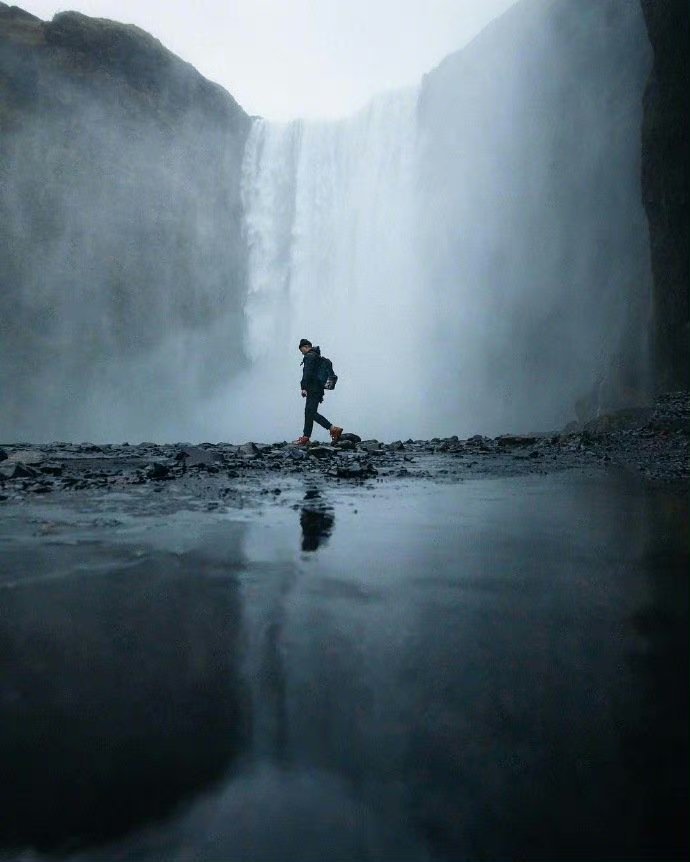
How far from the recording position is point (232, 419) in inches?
1470

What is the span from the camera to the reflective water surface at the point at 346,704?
93 cm

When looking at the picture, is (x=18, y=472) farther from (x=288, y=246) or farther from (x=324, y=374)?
(x=288, y=246)

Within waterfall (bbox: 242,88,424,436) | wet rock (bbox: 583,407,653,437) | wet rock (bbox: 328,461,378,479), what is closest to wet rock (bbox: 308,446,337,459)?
wet rock (bbox: 328,461,378,479)

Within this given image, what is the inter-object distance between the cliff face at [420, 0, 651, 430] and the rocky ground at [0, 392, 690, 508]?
995cm

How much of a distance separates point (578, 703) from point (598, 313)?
27535mm

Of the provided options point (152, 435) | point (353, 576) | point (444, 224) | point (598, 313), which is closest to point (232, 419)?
point (152, 435)

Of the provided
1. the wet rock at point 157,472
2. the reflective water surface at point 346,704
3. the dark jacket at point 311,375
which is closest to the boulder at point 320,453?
the dark jacket at point 311,375

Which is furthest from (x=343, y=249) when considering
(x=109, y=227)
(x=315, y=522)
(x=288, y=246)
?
(x=315, y=522)

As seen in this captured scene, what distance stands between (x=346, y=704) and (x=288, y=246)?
36.3m

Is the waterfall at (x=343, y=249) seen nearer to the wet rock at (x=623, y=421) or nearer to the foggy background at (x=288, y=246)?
the foggy background at (x=288, y=246)

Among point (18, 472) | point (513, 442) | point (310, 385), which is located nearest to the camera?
point (18, 472)

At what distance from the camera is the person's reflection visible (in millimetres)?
3020

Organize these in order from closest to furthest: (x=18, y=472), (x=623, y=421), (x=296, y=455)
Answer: (x=18, y=472) → (x=296, y=455) → (x=623, y=421)

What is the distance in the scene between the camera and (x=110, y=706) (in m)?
1.32
